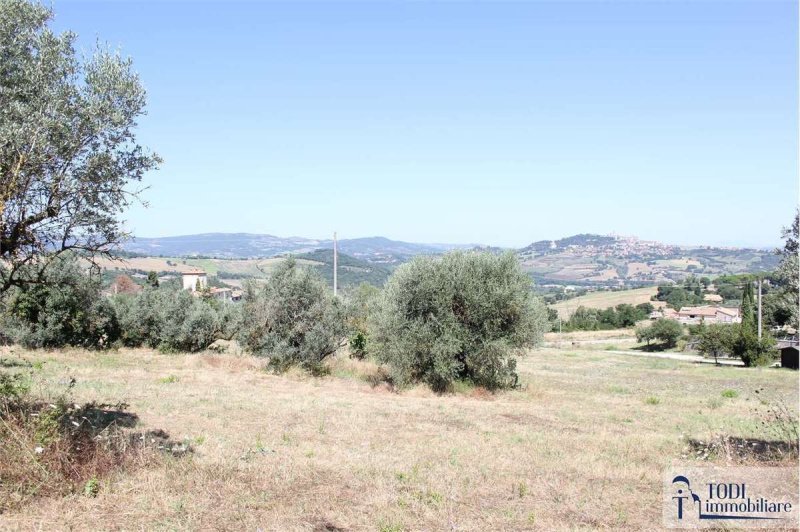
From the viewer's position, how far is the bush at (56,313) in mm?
31500

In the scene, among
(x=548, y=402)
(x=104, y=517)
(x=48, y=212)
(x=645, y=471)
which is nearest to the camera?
(x=104, y=517)

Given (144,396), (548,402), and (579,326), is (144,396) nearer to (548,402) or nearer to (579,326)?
(548,402)

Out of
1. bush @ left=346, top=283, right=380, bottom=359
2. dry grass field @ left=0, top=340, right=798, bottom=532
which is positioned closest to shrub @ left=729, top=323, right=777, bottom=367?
dry grass field @ left=0, top=340, right=798, bottom=532

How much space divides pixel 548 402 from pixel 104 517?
19.7 meters

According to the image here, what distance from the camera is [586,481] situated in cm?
1012

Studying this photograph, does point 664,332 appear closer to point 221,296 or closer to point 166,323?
point 221,296

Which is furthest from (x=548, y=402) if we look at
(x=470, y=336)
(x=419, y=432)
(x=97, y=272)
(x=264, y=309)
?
(x=97, y=272)

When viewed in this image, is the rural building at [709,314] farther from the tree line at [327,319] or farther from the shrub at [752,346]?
the tree line at [327,319]

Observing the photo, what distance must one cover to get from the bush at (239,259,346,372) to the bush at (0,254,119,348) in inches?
362

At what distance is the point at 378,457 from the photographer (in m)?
11.5
